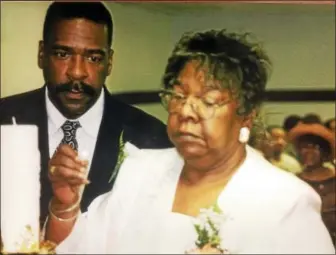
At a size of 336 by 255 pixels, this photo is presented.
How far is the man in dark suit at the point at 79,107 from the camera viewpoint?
2.20 m

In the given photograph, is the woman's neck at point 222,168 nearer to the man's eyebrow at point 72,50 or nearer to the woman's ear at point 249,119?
the woman's ear at point 249,119

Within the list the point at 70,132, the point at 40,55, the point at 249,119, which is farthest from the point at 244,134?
the point at 40,55

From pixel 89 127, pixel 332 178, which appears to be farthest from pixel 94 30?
pixel 332 178

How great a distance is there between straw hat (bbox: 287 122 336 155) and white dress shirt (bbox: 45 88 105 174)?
1.99 feet

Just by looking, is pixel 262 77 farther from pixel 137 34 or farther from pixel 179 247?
pixel 179 247

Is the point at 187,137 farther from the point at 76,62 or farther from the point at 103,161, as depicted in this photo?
the point at 76,62

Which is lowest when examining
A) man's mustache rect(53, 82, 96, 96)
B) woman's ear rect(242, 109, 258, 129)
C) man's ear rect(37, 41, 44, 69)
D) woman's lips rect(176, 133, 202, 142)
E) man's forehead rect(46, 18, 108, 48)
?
woman's lips rect(176, 133, 202, 142)

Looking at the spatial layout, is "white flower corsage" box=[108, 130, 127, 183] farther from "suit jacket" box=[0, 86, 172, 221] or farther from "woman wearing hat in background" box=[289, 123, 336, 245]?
"woman wearing hat in background" box=[289, 123, 336, 245]

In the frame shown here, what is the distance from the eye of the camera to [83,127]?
2.24m

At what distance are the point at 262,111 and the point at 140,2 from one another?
51 centimetres

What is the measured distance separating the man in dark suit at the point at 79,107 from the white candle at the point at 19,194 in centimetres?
3

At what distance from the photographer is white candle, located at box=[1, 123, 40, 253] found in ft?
7.14

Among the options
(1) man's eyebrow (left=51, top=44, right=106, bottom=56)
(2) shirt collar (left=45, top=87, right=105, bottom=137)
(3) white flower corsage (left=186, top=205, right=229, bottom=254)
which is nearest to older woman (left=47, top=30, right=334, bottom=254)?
(3) white flower corsage (left=186, top=205, right=229, bottom=254)

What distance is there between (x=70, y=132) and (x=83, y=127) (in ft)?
0.14
